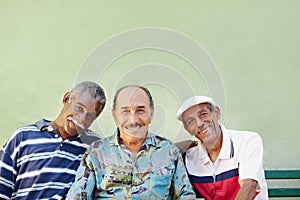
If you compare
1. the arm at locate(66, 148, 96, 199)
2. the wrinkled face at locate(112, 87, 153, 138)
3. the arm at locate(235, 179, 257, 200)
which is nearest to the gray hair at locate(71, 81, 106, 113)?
the wrinkled face at locate(112, 87, 153, 138)

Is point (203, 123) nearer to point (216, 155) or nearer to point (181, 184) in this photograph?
point (216, 155)

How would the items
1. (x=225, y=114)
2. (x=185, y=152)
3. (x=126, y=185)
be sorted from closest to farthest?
(x=126, y=185)
(x=185, y=152)
(x=225, y=114)

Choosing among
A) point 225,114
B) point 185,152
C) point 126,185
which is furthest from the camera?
point 225,114

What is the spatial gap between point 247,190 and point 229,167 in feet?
0.53

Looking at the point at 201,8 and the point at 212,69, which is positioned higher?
the point at 201,8

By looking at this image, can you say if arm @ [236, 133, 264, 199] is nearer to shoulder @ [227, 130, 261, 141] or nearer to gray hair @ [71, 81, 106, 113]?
shoulder @ [227, 130, 261, 141]

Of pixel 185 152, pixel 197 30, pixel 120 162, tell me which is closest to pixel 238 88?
pixel 197 30

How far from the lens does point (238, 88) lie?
262 cm

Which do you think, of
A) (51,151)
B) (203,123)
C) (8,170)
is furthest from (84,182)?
(203,123)

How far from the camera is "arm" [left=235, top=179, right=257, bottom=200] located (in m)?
1.91

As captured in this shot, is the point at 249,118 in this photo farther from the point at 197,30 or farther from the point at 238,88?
the point at 197,30

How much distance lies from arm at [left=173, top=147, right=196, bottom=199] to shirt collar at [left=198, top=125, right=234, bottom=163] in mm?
177

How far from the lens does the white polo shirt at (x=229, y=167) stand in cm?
202

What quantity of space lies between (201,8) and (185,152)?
95 cm
